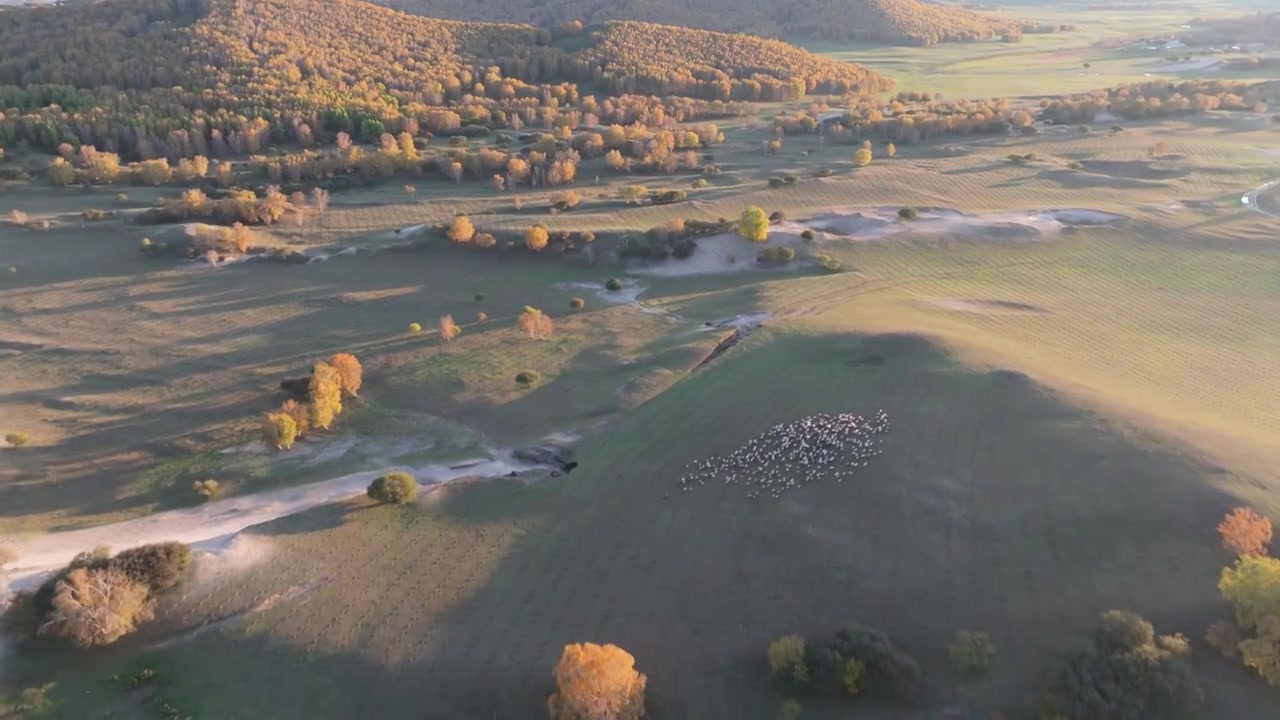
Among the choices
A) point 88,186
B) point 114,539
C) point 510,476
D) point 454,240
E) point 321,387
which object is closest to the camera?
point 114,539

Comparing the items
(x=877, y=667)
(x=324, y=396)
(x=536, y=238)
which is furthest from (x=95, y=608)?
(x=536, y=238)

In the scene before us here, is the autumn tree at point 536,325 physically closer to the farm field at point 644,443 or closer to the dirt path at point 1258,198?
the farm field at point 644,443

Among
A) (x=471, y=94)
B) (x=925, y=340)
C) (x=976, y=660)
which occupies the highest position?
(x=471, y=94)

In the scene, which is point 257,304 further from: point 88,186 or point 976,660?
point 976,660

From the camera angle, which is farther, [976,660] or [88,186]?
[88,186]

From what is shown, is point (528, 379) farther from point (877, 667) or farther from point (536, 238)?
point (877, 667)

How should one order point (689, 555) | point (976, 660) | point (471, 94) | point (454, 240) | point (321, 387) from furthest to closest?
point (471, 94), point (454, 240), point (321, 387), point (689, 555), point (976, 660)

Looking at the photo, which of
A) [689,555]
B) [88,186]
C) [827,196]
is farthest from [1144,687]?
[88,186]
